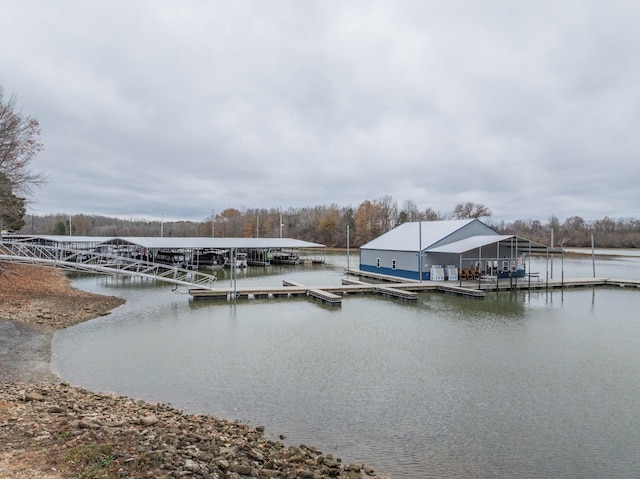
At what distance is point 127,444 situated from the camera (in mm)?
5250

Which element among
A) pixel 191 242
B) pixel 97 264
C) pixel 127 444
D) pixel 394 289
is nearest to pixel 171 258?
pixel 191 242

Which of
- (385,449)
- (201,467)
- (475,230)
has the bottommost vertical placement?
(385,449)

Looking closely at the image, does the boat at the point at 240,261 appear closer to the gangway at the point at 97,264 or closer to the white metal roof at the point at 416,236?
the gangway at the point at 97,264

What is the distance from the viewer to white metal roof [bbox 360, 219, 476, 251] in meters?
29.6

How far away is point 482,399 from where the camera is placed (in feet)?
28.0

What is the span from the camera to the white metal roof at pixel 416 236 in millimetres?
29645

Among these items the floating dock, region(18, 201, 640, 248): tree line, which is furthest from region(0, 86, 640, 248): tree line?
the floating dock

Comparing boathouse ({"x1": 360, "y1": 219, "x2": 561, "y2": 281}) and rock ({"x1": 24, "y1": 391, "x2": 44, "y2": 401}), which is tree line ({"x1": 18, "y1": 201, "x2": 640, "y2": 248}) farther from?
rock ({"x1": 24, "y1": 391, "x2": 44, "y2": 401})

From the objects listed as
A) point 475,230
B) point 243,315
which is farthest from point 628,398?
point 475,230

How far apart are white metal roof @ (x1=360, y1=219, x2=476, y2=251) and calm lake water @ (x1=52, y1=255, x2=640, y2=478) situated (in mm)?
11605

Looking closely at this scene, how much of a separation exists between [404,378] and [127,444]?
20.7 ft

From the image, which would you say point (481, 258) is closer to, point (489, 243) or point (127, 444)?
point (489, 243)

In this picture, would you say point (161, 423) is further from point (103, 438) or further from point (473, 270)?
point (473, 270)

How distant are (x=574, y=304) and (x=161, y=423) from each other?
20992 mm
